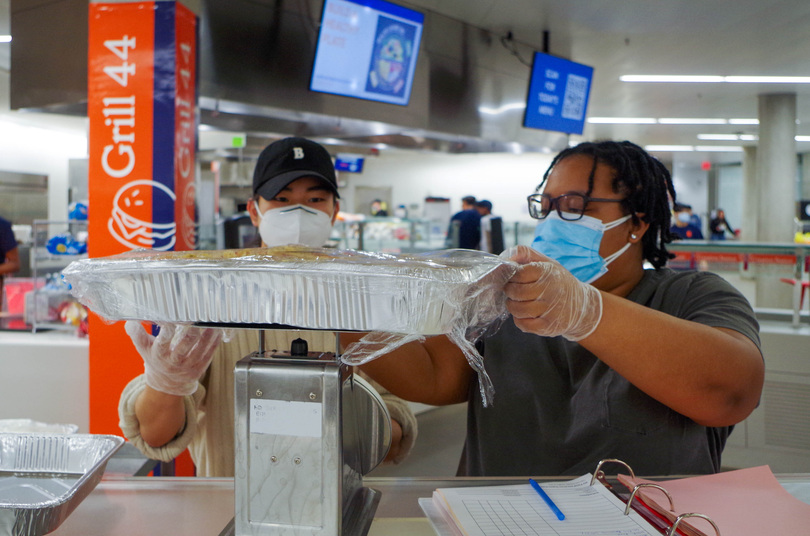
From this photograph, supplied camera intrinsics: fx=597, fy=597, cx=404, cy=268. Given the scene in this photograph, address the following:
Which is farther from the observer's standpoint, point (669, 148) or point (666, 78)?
point (669, 148)

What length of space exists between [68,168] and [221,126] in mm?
7160

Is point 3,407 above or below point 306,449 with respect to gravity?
below

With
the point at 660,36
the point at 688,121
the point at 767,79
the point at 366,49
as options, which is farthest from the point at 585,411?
the point at 688,121

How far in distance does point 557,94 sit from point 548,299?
18.9 ft

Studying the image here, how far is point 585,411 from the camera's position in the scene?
3.87 feet

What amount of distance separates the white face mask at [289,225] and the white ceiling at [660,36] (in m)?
3.88

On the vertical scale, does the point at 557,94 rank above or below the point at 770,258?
above

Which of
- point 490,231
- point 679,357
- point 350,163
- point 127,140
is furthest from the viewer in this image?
point 350,163

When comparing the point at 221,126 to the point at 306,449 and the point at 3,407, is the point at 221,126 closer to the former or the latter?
the point at 3,407

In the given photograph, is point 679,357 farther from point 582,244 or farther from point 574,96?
point 574,96

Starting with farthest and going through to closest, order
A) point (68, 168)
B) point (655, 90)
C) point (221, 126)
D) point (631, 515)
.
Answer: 1. point (68, 168)
2. point (655, 90)
3. point (221, 126)
4. point (631, 515)

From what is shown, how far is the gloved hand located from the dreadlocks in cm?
85

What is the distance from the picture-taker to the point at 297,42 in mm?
4492

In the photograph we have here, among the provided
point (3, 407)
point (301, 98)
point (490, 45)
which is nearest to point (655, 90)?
point (490, 45)
